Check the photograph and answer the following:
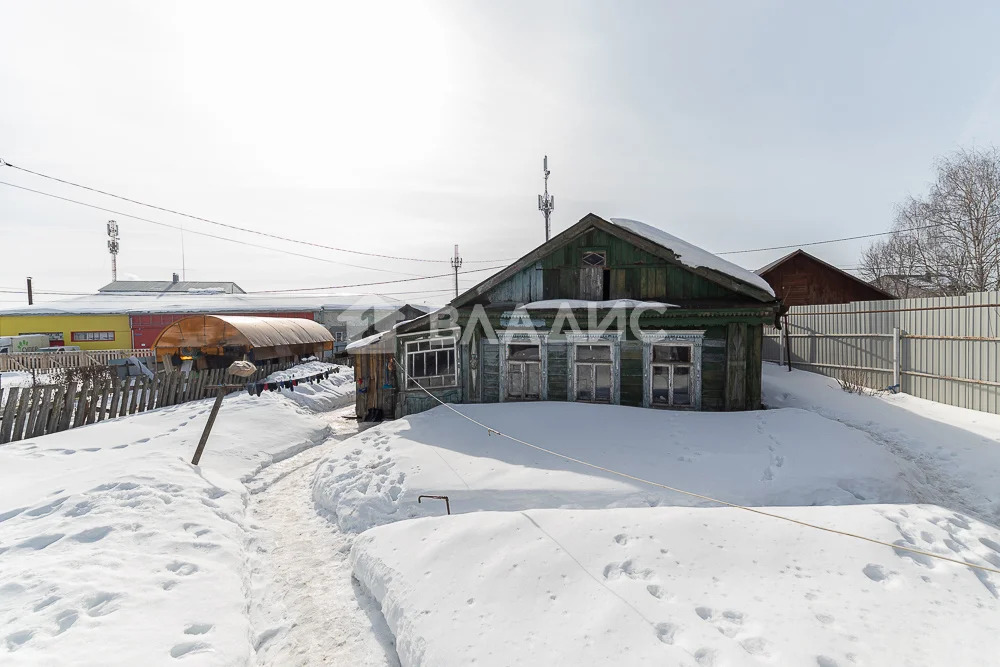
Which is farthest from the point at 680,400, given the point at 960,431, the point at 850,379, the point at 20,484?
the point at 20,484

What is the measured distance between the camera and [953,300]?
10664mm

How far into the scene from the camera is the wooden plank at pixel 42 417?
9922 mm

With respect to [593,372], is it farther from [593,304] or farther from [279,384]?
[279,384]

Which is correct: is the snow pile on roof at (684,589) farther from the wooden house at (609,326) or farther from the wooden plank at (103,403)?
the wooden plank at (103,403)

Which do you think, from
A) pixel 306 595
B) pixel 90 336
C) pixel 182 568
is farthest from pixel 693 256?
pixel 90 336

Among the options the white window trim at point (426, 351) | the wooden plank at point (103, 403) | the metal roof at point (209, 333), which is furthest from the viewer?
the metal roof at point (209, 333)

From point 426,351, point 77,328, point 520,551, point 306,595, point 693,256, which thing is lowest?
→ point 306,595

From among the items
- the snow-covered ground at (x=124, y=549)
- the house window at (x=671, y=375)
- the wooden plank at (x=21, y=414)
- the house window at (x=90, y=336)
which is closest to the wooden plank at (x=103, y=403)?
the snow-covered ground at (x=124, y=549)

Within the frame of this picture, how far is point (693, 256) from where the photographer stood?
11.5 meters

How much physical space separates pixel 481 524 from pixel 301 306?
37.9 m

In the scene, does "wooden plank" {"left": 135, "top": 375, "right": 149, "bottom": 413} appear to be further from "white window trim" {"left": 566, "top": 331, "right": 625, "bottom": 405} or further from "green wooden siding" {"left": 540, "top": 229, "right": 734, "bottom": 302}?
"white window trim" {"left": 566, "top": 331, "right": 625, "bottom": 405}

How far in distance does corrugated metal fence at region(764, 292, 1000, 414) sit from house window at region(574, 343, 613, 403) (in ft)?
27.2

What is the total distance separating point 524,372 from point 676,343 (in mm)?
4049

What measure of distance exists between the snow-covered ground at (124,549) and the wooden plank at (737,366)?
34.0ft
